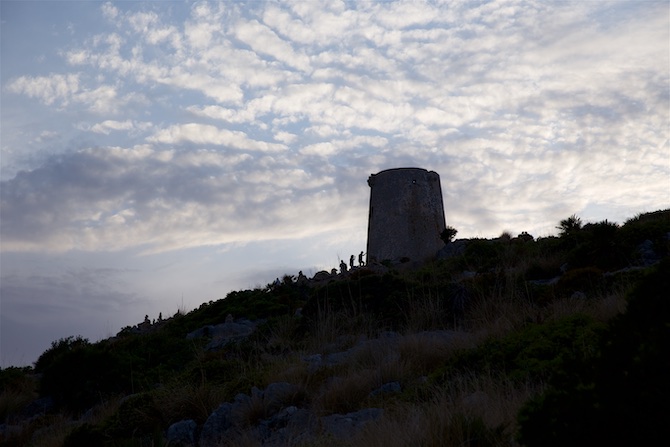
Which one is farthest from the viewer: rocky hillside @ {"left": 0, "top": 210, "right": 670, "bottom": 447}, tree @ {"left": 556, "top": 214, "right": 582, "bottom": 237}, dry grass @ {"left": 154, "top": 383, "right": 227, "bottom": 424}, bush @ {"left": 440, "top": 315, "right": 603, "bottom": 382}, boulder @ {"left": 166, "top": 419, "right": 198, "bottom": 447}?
tree @ {"left": 556, "top": 214, "right": 582, "bottom": 237}

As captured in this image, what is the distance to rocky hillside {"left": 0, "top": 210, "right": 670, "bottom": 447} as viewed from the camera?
9.39ft

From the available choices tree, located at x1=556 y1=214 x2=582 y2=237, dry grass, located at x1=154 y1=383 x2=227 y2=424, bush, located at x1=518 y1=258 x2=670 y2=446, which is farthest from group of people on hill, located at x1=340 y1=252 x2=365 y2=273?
bush, located at x1=518 y1=258 x2=670 y2=446

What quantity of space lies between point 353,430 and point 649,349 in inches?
127

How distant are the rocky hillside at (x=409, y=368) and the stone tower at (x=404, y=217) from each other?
18.1ft

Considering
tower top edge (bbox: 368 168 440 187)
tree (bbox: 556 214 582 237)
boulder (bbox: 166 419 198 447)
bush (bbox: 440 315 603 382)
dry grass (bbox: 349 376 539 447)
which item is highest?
tower top edge (bbox: 368 168 440 187)

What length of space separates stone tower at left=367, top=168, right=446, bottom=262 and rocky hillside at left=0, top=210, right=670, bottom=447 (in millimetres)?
5516

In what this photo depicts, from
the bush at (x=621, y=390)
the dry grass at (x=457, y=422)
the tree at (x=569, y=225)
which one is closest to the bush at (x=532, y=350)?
the dry grass at (x=457, y=422)

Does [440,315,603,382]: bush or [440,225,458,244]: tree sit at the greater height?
[440,225,458,244]: tree

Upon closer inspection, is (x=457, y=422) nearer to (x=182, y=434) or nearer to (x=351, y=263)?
(x=182, y=434)

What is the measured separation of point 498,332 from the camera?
25.9 ft

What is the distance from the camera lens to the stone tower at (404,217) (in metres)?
21.1

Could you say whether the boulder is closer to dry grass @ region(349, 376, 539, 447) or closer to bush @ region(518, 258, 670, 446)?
dry grass @ region(349, 376, 539, 447)

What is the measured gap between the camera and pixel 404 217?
21.3 m

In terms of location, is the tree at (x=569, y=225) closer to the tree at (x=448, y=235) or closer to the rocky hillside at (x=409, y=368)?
the rocky hillside at (x=409, y=368)
